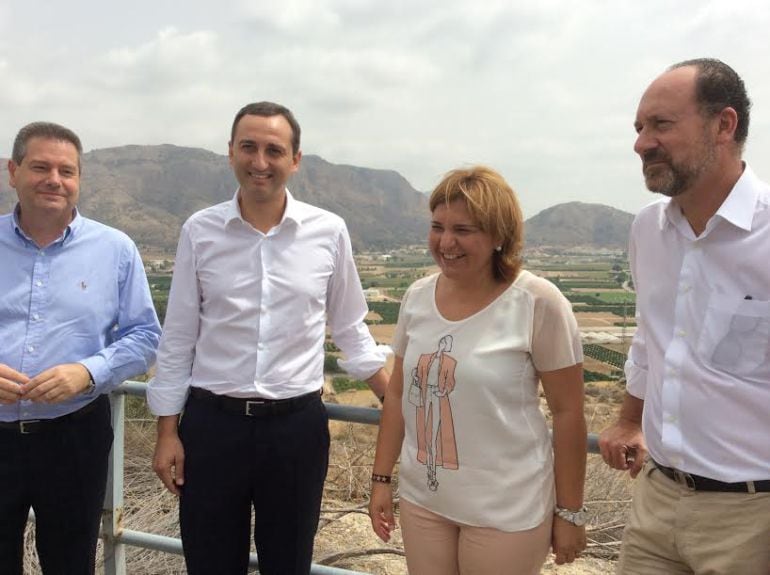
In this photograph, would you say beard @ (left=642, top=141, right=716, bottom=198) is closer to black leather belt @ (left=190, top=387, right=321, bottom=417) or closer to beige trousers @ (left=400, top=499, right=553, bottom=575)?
beige trousers @ (left=400, top=499, right=553, bottom=575)

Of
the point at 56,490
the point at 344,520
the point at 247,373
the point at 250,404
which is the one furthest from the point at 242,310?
the point at 344,520

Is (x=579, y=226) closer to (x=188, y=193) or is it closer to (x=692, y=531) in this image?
(x=188, y=193)

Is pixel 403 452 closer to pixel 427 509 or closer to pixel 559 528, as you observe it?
pixel 427 509

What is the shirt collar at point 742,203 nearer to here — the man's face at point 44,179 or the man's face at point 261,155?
the man's face at point 261,155

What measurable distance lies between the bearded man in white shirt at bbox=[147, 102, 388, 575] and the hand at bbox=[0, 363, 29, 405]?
0.44 m

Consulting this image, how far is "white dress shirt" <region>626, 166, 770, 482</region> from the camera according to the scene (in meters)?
1.70

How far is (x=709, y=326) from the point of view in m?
1.75

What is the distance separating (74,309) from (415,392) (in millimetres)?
1415

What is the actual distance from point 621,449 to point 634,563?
33cm

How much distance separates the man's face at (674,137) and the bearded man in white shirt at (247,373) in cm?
121

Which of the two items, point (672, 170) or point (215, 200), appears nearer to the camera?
point (672, 170)

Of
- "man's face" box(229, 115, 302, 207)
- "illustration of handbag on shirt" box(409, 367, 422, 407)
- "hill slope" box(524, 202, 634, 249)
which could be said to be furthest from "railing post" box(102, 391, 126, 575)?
"hill slope" box(524, 202, 634, 249)

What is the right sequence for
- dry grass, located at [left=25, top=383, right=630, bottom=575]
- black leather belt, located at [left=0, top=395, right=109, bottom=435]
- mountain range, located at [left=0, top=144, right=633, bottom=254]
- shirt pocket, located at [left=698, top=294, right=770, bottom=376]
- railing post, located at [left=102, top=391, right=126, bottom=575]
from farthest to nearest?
mountain range, located at [left=0, top=144, right=633, bottom=254]
dry grass, located at [left=25, top=383, right=630, bottom=575]
railing post, located at [left=102, top=391, right=126, bottom=575]
black leather belt, located at [left=0, top=395, right=109, bottom=435]
shirt pocket, located at [left=698, top=294, right=770, bottom=376]

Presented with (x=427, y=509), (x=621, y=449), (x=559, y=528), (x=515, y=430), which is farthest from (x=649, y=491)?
(x=427, y=509)
